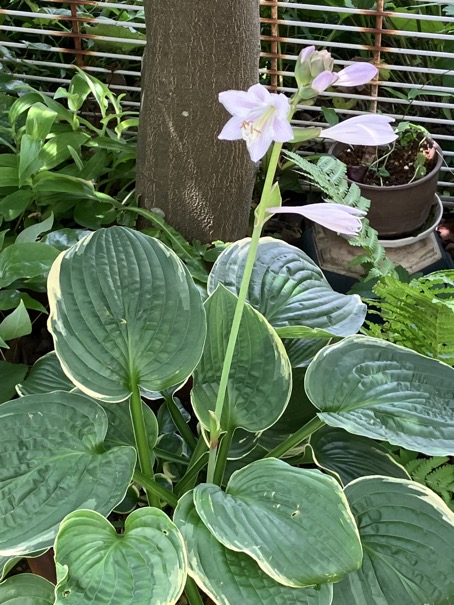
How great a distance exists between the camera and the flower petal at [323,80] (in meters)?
0.63

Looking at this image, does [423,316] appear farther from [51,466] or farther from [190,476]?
[51,466]

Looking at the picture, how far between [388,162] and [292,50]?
0.55 meters

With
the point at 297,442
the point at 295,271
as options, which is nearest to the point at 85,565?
the point at 297,442

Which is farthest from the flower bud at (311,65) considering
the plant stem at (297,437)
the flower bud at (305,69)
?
the plant stem at (297,437)

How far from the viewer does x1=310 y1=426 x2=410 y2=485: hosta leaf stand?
103 centimetres

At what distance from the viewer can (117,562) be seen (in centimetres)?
82

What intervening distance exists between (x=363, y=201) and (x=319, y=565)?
2.64 feet

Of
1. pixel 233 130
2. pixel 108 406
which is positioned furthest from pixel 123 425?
pixel 233 130

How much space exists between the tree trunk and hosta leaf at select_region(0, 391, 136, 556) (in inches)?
25.4

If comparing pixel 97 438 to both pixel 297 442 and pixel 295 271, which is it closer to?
pixel 297 442

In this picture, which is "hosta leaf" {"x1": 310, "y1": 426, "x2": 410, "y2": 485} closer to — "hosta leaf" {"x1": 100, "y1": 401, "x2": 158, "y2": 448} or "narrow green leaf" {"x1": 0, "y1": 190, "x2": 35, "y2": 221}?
"hosta leaf" {"x1": 100, "y1": 401, "x2": 158, "y2": 448}

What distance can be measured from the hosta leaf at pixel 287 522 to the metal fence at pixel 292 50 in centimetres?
123

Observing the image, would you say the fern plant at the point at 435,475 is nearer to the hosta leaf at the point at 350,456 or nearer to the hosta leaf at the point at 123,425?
the hosta leaf at the point at 350,456

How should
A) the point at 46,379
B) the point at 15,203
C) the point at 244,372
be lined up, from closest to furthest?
1. the point at 244,372
2. the point at 46,379
3. the point at 15,203
